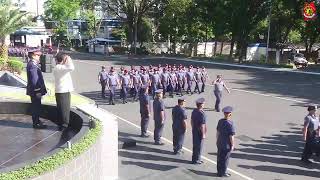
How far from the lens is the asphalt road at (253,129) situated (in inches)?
411

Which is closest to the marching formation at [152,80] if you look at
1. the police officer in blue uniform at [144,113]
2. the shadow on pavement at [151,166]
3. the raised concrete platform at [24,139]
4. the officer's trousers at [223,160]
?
the police officer in blue uniform at [144,113]

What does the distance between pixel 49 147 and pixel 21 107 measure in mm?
2969

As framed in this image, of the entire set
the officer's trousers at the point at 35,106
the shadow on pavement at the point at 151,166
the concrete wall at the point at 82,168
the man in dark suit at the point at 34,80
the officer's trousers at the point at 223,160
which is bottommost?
the shadow on pavement at the point at 151,166

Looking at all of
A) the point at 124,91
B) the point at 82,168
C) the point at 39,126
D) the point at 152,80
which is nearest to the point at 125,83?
the point at 124,91

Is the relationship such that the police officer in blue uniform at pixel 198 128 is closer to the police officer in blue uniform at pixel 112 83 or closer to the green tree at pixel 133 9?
the police officer in blue uniform at pixel 112 83

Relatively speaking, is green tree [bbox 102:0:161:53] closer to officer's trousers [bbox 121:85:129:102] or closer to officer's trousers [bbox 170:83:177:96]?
officer's trousers [bbox 170:83:177:96]

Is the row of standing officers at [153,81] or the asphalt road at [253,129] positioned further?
the row of standing officers at [153,81]

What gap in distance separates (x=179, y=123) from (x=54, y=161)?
5925 millimetres

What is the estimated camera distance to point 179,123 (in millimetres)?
11609

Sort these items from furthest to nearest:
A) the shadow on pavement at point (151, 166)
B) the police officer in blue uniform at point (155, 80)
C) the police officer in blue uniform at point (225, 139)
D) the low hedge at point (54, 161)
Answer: the police officer in blue uniform at point (155, 80), the shadow on pavement at point (151, 166), the police officer in blue uniform at point (225, 139), the low hedge at point (54, 161)

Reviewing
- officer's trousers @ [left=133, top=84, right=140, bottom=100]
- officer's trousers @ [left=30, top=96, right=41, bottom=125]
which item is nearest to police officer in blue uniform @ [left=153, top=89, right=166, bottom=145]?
officer's trousers @ [left=30, top=96, right=41, bottom=125]

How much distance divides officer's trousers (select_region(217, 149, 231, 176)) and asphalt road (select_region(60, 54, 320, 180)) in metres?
0.28

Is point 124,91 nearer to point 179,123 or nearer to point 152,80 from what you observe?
point 152,80

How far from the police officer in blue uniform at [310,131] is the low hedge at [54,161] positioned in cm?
550
